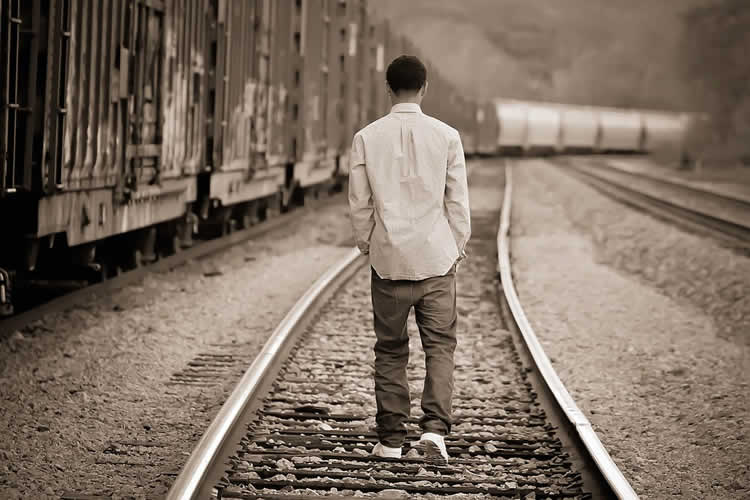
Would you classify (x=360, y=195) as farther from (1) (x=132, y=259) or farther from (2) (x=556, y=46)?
(2) (x=556, y=46)

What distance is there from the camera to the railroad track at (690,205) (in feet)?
44.8

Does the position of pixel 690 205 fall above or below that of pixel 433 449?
above

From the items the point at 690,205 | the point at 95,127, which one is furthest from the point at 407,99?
the point at 690,205

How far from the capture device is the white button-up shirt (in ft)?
12.9

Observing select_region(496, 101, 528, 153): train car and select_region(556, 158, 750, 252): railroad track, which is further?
select_region(496, 101, 528, 153): train car

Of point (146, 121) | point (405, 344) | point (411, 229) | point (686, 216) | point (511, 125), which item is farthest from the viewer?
point (511, 125)

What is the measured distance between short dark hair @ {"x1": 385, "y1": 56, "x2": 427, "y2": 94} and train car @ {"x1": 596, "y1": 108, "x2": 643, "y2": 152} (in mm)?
45188

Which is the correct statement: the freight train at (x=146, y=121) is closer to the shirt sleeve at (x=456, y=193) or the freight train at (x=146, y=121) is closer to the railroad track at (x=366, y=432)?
the railroad track at (x=366, y=432)

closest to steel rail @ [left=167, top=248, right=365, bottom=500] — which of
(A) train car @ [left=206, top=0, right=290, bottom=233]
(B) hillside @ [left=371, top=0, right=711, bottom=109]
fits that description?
(A) train car @ [left=206, top=0, right=290, bottom=233]

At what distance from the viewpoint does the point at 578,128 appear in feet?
154

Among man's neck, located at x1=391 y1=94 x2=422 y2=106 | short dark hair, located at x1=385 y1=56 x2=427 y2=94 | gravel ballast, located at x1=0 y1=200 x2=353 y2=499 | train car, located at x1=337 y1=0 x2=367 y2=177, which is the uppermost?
train car, located at x1=337 y1=0 x2=367 y2=177

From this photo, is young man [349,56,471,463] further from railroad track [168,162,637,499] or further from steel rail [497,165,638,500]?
steel rail [497,165,638,500]

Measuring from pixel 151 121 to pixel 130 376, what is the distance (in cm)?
291

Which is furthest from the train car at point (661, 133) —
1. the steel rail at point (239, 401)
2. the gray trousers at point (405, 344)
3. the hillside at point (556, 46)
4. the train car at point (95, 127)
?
the gray trousers at point (405, 344)
